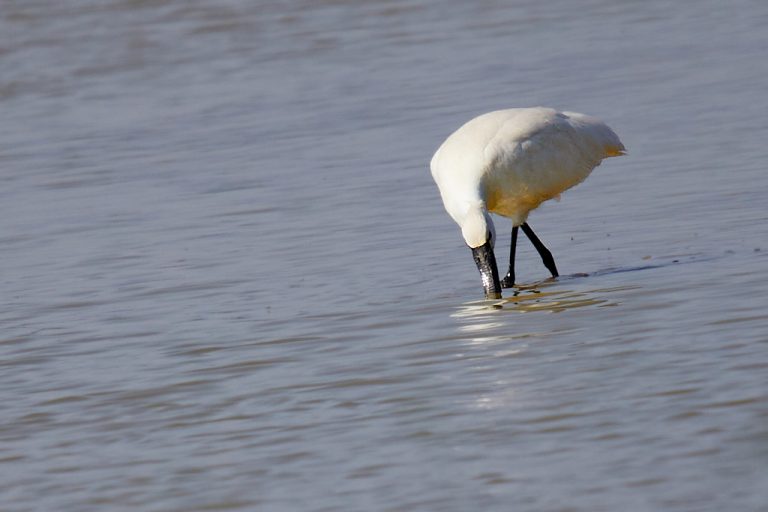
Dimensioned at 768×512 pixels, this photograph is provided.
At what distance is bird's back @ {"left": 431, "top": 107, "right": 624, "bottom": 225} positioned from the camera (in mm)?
10078

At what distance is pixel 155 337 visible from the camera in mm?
8672

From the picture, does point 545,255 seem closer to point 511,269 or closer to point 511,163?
point 511,269

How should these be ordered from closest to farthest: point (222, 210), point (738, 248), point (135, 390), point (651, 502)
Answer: point (651, 502)
point (135, 390)
point (738, 248)
point (222, 210)

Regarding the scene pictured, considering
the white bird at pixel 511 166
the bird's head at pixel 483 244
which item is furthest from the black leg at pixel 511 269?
the bird's head at pixel 483 244

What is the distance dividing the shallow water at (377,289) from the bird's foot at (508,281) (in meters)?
0.19

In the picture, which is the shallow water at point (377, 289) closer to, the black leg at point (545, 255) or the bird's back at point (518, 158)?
the black leg at point (545, 255)

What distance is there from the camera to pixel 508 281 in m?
9.91

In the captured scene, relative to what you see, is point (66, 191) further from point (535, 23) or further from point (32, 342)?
point (535, 23)

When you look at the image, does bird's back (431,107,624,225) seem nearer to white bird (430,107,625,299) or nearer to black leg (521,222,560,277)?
white bird (430,107,625,299)

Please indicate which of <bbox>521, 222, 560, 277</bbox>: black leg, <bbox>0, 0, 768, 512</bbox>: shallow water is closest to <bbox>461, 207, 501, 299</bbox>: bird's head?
<bbox>0, 0, 768, 512</bbox>: shallow water

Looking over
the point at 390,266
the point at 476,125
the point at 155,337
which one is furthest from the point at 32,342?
the point at 476,125

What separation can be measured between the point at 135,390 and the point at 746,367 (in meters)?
2.52

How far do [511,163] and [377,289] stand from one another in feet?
4.40

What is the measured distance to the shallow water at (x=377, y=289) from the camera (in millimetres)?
6141
